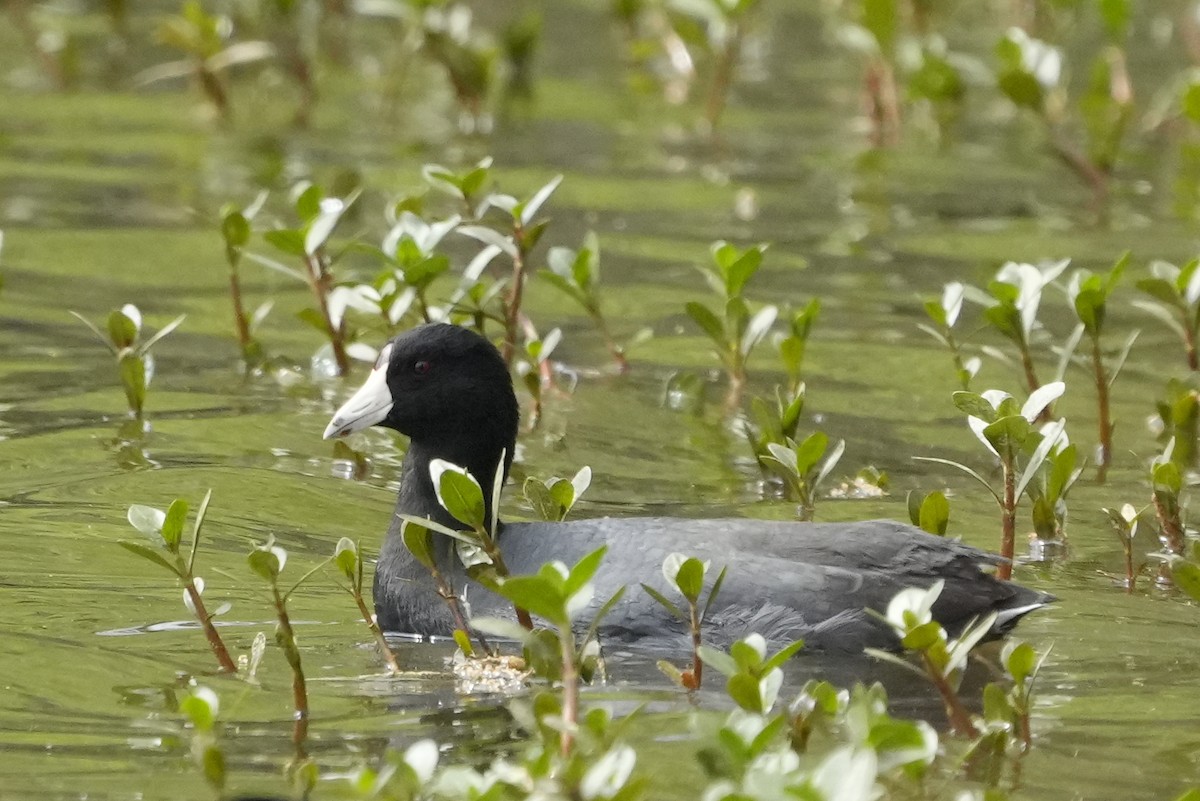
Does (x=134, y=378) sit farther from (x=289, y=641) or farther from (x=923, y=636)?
(x=923, y=636)

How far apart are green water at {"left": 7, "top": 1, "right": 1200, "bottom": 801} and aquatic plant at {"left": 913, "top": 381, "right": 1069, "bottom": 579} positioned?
19 centimetres

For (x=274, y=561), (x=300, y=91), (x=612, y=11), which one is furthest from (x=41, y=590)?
(x=612, y=11)

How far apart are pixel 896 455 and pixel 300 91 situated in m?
5.27

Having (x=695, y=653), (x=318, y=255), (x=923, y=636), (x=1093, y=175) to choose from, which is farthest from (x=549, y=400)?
(x=1093, y=175)

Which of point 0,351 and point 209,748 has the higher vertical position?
point 209,748

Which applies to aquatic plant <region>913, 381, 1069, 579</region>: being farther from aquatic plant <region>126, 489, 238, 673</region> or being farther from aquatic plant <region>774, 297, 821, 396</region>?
aquatic plant <region>126, 489, 238, 673</region>

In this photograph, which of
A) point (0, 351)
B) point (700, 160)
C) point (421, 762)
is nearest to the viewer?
point (421, 762)

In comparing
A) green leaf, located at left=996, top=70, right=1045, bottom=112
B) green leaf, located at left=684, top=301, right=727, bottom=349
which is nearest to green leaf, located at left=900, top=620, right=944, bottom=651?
green leaf, located at left=684, top=301, right=727, bottom=349

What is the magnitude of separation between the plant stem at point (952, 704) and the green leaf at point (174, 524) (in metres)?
1.30

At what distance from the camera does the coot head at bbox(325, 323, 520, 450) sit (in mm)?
4566

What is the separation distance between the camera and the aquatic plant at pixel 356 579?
3656 mm

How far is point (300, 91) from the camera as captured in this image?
9984 mm

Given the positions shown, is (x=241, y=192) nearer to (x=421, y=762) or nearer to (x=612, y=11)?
(x=612, y=11)

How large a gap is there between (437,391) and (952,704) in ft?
5.51
